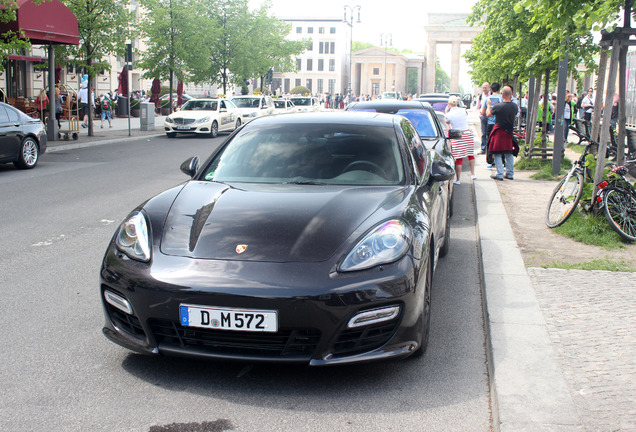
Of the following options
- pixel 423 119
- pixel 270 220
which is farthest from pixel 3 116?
pixel 270 220

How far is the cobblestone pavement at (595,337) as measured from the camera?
3.35m

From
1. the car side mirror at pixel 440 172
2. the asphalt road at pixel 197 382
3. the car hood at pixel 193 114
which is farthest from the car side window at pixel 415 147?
the car hood at pixel 193 114

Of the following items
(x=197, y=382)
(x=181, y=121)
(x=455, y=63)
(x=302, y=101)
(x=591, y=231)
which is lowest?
(x=197, y=382)

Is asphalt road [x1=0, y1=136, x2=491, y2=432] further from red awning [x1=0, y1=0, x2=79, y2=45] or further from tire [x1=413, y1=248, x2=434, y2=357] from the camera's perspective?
red awning [x1=0, y1=0, x2=79, y2=45]

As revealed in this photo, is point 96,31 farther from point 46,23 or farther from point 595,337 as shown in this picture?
point 595,337

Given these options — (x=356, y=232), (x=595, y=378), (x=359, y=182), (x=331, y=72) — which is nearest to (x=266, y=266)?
(x=356, y=232)

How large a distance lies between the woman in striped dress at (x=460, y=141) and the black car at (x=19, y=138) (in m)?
8.78

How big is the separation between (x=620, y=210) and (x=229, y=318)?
5.41m

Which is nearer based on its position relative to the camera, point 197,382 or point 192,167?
point 197,382

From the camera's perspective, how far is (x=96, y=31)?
22.9 metres

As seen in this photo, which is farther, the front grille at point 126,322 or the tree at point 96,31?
the tree at point 96,31

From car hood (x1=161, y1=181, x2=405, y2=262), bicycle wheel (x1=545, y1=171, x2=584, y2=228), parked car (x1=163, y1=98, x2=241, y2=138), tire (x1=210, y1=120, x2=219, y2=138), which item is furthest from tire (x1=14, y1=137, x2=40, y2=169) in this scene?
tire (x1=210, y1=120, x2=219, y2=138)

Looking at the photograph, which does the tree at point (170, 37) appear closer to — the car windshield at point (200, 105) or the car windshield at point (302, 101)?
the car windshield at point (200, 105)

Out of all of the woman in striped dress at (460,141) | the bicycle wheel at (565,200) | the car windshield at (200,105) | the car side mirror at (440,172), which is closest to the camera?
the car side mirror at (440,172)
